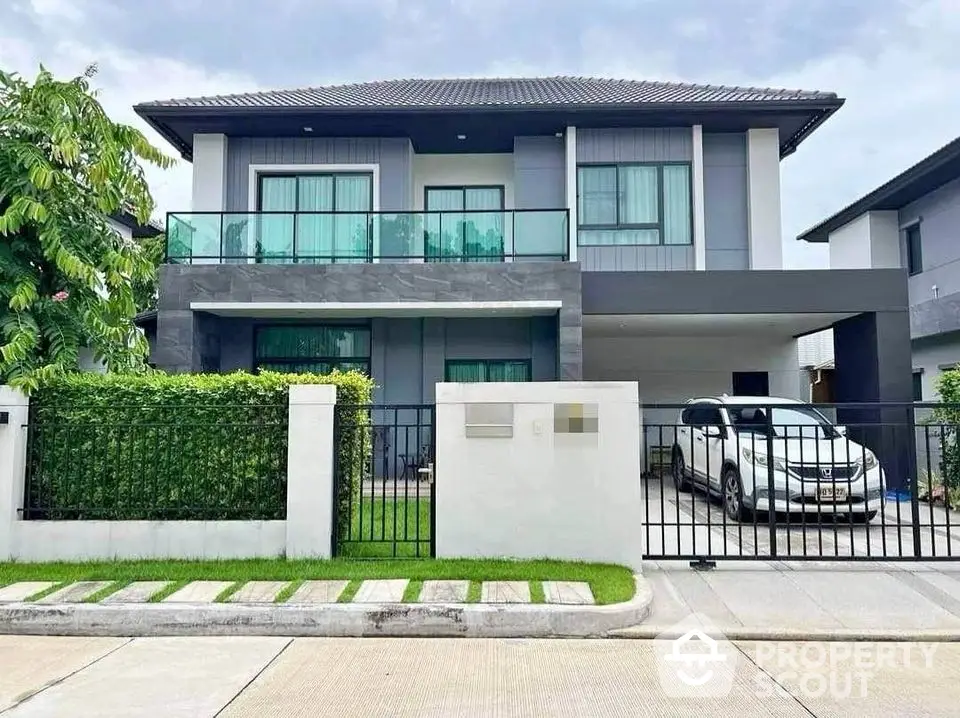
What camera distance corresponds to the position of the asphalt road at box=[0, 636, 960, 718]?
155 inches

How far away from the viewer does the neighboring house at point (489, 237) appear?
1211cm

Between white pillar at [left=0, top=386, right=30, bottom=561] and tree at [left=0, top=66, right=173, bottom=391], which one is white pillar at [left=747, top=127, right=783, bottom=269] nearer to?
tree at [left=0, top=66, right=173, bottom=391]

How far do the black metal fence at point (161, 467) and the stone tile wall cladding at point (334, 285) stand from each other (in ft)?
17.0

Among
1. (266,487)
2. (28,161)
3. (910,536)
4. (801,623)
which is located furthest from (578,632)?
(28,161)

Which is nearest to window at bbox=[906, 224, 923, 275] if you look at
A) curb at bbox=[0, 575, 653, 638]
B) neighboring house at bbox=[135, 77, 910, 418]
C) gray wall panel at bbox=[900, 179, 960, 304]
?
gray wall panel at bbox=[900, 179, 960, 304]

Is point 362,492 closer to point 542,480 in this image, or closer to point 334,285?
point 542,480

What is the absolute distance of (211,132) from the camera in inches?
575

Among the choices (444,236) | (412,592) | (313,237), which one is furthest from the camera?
(313,237)

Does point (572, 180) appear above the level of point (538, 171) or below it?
below

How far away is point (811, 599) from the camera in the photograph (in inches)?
234

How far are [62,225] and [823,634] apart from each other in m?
8.54

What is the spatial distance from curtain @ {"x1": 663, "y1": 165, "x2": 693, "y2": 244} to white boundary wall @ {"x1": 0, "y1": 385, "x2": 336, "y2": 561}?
9.87m

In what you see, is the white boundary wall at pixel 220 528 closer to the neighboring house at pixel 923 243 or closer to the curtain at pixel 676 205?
the curtain at pixel 676 205

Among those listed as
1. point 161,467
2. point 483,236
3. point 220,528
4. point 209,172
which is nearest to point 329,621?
point 220,528
